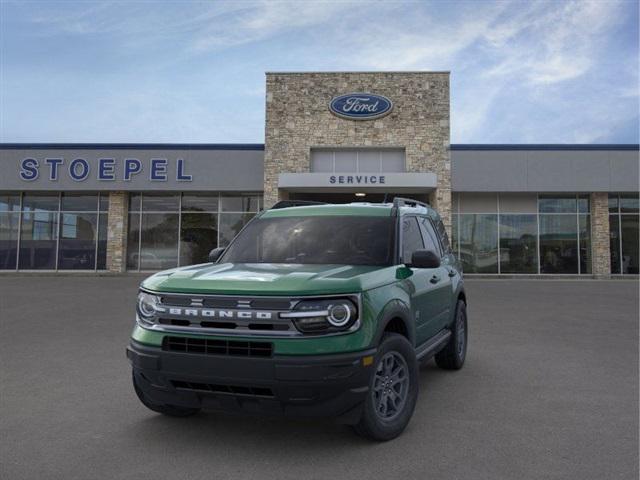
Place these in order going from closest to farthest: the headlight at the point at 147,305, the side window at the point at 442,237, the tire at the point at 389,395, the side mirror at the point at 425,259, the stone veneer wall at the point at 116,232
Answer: the tire at the point at 389,395, the headlight at the point at 147,305, the side mirror at the point at 425,259, the side window at the point at 442,237, the stone veneer wall at the point at 116,232

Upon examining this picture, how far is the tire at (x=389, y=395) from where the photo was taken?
383cm

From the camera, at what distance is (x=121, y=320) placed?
1055 cm

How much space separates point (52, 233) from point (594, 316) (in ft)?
75.9

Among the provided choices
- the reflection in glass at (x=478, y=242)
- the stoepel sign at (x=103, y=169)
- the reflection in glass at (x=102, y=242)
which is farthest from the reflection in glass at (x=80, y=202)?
the reflection in glass at (x=478, y=242)

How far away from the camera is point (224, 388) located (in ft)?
11.9

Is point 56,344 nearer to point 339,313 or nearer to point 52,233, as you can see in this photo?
point 339,313

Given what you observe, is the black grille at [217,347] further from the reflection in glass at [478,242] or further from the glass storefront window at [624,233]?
the glass storefront window at [624,233]

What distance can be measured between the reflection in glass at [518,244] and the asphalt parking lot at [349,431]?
53.0ft

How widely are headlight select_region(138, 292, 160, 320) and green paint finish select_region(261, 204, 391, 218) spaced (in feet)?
5.93

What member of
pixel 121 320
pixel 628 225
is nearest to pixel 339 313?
pixel 121 320

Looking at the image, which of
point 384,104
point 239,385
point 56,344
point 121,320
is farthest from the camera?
point 384,104

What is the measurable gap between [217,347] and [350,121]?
66.1 feet

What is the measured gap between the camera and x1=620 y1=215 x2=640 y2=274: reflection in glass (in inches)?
931

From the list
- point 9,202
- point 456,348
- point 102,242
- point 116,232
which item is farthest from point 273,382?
point 9,202
